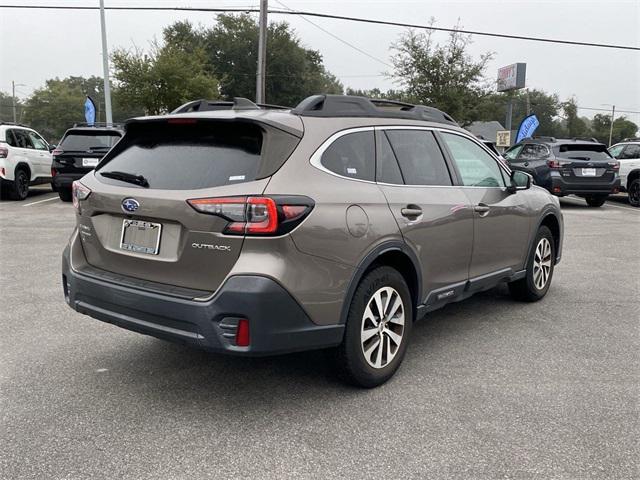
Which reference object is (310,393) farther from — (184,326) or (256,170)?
(256,170)

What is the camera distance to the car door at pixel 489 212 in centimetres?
439

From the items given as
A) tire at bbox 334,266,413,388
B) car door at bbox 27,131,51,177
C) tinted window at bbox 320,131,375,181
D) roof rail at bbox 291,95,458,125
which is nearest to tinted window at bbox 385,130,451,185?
roof rail at bbox 291,95,458,125

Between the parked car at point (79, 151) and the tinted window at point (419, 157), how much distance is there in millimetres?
10272

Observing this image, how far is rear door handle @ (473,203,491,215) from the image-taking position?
14.3ft

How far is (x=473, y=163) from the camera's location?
183 inches

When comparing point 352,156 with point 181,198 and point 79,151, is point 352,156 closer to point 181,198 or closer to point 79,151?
point 181,198

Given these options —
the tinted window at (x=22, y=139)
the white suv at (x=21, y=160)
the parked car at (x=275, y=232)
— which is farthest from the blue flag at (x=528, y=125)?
the parked car at (x=275, y=232)

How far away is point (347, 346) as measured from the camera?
325 cm

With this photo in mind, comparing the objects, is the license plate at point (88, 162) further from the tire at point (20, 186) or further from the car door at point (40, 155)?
the car door at point (40, 155)

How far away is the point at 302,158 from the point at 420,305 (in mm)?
1401

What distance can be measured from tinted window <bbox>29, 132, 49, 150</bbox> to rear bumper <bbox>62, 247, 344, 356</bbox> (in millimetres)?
13123

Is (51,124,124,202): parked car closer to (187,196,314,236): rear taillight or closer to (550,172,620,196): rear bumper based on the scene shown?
(550,172,620,196): rear bumper

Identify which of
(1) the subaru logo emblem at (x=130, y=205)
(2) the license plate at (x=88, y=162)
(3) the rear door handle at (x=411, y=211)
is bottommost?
(2) the license plate at (x=88, y=162)

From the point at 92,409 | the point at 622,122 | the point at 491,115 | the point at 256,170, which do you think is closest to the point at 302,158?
the point at 256,170
